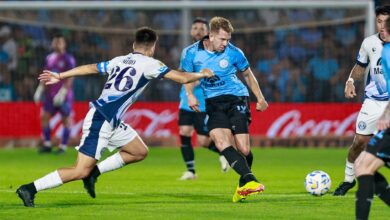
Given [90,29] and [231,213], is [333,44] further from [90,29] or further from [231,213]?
[231,213]

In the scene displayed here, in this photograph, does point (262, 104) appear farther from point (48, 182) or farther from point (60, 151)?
point (60, 151)

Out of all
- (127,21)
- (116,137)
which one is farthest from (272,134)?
(116,137)

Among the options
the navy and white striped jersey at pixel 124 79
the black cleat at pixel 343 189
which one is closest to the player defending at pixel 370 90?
the black cleat at pixel 343 189

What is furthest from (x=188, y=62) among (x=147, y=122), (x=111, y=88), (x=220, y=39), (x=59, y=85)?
(x=147, y=122)

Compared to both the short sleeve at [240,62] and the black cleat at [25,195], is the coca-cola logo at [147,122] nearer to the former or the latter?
the short sleeve at [240,62]

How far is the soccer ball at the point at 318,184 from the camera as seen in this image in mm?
11875

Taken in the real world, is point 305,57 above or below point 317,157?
above

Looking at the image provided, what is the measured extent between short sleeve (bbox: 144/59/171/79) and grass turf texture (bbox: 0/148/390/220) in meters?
1.41

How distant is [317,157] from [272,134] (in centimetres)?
307

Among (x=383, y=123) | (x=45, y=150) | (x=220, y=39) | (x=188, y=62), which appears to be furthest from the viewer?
(x=45, y=150)

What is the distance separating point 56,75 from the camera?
36.2 ft

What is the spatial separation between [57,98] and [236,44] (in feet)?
17.4

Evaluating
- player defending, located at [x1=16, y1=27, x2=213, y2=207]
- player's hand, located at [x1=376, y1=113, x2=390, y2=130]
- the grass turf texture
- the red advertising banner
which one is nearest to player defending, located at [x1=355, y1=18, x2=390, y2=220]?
player's hand, located at [x1=376, y1=113, x2=390, y2=130]

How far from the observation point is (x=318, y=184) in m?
11.9
